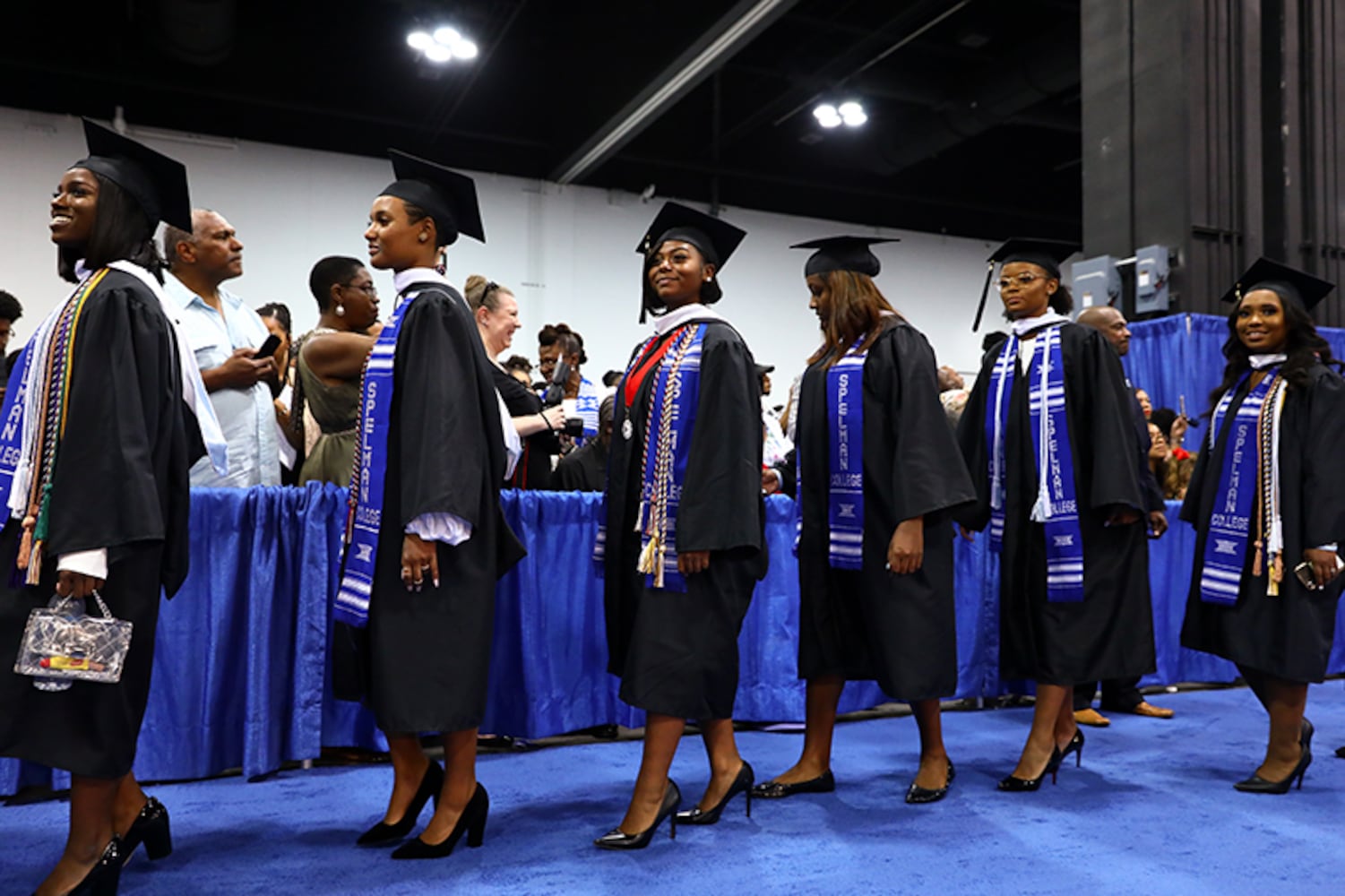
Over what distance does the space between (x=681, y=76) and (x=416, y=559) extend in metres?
7.60

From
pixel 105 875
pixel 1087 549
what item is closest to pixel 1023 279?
pixel 1087 549

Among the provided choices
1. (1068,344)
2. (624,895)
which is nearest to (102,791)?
(624,895)

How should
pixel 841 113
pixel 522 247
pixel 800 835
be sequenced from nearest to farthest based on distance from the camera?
1. pixel 800 835
2. pixel 841 113
3. pixel 522 247

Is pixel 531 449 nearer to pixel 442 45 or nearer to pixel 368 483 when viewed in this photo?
pixel 368 483

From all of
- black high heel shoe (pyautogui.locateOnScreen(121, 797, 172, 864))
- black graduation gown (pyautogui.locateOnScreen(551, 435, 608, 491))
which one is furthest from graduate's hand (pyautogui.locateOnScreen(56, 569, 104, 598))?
black graduation gown (pyautogui.locateOnScreen(551, 435, 608, 491))

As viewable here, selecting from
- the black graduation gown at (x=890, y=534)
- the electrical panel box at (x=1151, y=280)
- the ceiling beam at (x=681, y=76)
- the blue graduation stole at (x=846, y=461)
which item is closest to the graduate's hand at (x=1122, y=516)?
the black graduation gown at (x=890, y=534)

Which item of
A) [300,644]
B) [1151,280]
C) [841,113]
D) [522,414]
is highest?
[841,113]

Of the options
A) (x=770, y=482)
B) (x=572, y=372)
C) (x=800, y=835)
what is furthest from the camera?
(x=572, y=372)

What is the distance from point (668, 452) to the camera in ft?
9.45

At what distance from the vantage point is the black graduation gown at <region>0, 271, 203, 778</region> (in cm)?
215

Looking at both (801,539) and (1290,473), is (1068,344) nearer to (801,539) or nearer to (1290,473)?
(1290,473)

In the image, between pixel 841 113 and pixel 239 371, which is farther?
pixel 841 113

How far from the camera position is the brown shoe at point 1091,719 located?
451cm

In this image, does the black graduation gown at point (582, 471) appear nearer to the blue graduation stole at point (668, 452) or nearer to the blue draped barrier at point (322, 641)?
the blue draped barrier at point (322, 641)
